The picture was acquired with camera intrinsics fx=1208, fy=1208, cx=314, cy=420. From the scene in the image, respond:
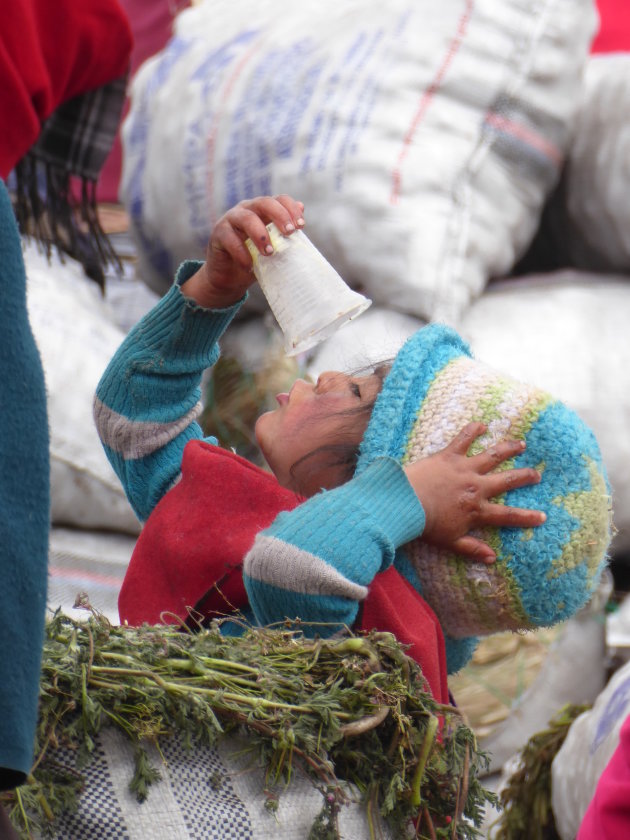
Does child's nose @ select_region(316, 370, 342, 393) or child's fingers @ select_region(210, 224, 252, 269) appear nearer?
child's fingers @ select_region(210, 224, 252, 269)

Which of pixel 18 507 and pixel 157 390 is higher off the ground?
pixel 18 507

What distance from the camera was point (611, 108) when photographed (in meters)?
1.87

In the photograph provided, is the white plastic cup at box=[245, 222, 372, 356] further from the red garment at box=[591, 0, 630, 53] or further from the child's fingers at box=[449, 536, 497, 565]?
the red garment at box=[591, 0, 630, 53]

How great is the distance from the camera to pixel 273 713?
0.81 meters

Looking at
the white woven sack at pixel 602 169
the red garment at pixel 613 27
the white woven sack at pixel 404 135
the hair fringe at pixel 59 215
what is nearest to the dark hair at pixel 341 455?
the white woven sack at pixel 404 135

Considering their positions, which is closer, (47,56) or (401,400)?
(401,400)

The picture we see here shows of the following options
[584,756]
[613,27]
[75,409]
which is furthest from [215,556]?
[613,27]

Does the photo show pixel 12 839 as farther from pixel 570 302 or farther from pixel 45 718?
pixel 570 302

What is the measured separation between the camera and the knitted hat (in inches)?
42.8

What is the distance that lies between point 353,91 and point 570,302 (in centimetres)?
45

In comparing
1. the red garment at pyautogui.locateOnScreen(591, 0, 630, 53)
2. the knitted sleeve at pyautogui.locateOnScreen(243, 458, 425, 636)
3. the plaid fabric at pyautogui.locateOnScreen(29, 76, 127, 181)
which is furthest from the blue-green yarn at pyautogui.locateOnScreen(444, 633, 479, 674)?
the red garment at pyautogui.locateOnScreen(591, 0, 630, 53)

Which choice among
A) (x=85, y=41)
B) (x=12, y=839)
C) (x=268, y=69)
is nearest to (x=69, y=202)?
(x=85, y=41)

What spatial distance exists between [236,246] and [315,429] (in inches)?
7.9

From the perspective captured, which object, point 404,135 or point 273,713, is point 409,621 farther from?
point 404,135
